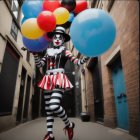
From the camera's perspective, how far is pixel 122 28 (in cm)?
357

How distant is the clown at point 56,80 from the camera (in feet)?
8.53

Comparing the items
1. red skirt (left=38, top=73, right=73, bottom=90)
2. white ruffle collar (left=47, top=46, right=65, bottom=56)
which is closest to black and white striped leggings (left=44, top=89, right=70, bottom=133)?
red skirt (left=38, top=73, right=73, bottom=90)

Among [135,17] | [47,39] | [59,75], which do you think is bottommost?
[59,75]

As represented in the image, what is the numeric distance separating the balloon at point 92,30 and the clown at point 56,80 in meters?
0.42

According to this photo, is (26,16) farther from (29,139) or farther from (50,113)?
(29,139)

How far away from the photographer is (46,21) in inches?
98.0

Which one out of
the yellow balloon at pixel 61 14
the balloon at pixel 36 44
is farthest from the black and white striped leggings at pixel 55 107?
the yellow balloon at pixel 61 14

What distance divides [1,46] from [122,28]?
3346mm

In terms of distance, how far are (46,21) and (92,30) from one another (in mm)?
830

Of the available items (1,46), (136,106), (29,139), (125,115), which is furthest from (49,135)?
(1,46)

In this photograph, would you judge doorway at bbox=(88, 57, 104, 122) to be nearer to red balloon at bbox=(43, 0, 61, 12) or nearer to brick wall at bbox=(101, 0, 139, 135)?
brick wall at bbox=(101, 0, 139, 135)

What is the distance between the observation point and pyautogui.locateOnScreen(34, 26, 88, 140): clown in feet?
8.53

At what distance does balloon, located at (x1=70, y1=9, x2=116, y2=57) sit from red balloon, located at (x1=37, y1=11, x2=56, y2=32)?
0.54 metres

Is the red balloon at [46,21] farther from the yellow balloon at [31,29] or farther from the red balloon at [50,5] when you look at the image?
the red balloon at [50,5]
